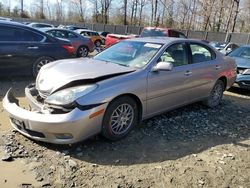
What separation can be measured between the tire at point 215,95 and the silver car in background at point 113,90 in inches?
13.8

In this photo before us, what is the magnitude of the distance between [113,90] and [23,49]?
463 centimetres

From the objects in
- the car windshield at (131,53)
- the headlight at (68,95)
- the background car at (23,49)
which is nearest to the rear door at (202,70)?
the car windshield at (131,53)

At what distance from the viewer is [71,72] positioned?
468 centimetres

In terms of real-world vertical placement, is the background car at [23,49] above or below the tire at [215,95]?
above

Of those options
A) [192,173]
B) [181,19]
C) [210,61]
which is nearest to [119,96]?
[192,173]

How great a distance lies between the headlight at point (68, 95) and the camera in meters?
4.12

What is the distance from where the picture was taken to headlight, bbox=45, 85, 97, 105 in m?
4.12

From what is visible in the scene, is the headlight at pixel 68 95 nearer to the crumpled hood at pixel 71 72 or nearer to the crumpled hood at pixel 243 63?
the crumpled hood at pixel 71 72

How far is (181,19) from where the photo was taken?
50.0m

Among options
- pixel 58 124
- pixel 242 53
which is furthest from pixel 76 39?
pixel 58 124

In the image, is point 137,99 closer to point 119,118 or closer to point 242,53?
point 119,118

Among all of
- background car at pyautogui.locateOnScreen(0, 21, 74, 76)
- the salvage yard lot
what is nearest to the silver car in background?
the salvage yard lot

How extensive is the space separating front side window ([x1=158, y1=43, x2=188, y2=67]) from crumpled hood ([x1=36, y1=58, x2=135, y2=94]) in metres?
0.80

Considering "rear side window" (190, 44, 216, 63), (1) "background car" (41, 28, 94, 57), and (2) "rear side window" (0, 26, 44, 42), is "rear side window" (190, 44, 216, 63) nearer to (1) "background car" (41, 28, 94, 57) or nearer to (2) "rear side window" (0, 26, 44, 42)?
(2) "rear side window" (0, 26, 44, 42)
